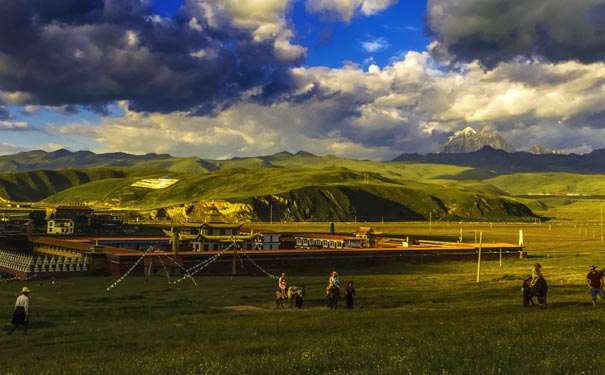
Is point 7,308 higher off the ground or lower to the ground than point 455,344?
lower

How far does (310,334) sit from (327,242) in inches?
3380

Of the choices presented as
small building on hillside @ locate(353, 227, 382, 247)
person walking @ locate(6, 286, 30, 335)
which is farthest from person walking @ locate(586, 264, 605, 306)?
small building on hillside @ locate(353, 227, 382, 247)

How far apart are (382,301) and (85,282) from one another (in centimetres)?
3585

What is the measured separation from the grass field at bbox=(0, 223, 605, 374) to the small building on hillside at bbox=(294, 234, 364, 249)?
60562 mm

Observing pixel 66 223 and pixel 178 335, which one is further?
pixel 66 223

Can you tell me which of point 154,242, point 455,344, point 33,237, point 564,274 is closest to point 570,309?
point 455,344

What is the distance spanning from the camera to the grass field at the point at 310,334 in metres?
14.1

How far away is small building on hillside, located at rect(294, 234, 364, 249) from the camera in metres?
105

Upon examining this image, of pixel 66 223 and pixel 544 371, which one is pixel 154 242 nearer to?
pixel 66 223

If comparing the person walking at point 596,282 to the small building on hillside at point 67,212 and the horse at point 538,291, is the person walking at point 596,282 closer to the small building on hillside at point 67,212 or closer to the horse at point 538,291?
the horse at point 538,291

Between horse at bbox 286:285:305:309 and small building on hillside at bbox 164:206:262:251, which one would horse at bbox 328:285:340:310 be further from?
small building on hillside at bbox 164:206:262:251

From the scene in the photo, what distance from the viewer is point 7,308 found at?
34344mm

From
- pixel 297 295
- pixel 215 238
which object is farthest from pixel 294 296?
pixel 215 238

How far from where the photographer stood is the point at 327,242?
107875mm
